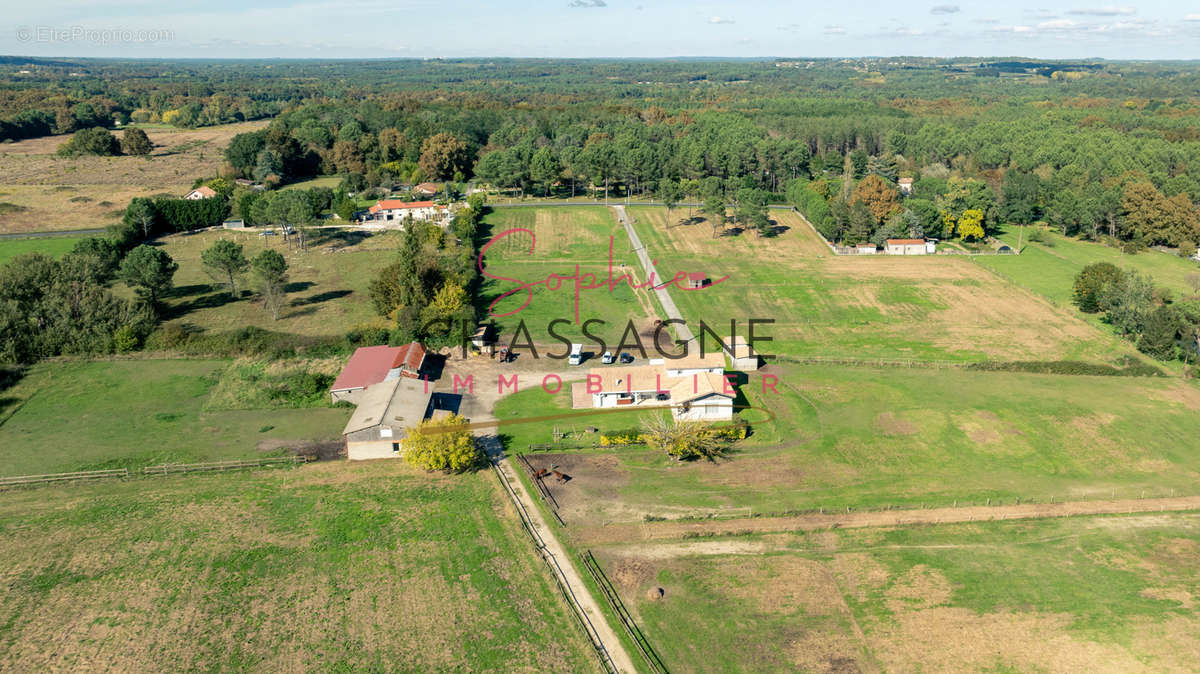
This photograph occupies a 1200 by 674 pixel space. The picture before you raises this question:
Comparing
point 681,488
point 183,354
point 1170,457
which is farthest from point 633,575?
point 183,354

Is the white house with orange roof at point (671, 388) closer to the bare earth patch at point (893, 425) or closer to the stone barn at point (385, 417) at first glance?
the bare earth patch at point (893, 425)

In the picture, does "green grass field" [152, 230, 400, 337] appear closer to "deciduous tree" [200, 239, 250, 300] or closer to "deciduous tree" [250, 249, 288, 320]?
"deciduous tree" [250, 249, 288, 320]

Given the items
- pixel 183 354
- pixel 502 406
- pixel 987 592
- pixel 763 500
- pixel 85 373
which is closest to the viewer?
pixel 987 592

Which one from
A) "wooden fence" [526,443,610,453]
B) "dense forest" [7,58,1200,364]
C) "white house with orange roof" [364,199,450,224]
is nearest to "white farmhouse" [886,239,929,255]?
"dense forest" [7,58,1200,364]

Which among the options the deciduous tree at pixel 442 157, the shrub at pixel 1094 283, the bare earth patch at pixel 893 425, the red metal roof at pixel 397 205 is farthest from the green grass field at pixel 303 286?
the shrub at pixel 1094 283

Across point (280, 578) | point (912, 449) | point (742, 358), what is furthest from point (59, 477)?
point (912, 449)

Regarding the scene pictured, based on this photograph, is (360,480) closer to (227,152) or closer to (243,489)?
(243,489)

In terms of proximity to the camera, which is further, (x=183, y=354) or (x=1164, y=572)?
(x=183, y=354)
